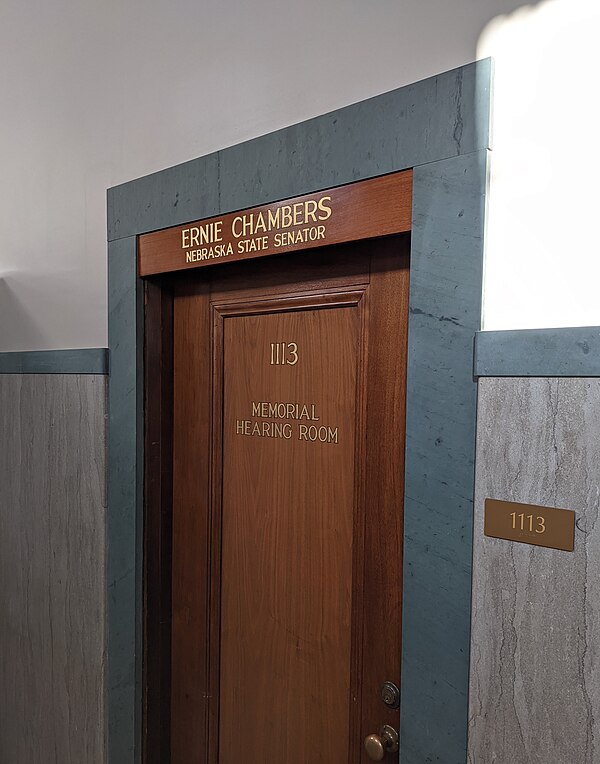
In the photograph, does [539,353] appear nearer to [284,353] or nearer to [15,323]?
[284,353]

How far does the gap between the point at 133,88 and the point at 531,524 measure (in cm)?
166

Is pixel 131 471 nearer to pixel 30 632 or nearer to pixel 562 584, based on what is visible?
pixel 30 632

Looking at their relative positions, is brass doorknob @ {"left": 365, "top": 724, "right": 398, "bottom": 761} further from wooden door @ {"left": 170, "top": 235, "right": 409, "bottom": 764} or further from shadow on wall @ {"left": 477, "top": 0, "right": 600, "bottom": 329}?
shadow on wall @ {"left": 477, "top": 0, "right": 600, "bottom": 329}

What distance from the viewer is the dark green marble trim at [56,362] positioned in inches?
86.7

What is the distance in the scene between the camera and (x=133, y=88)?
210 centimetres

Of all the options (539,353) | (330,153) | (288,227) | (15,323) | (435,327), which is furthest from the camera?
(15,323)

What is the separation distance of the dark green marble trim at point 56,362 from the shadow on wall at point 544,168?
1314 millimetres

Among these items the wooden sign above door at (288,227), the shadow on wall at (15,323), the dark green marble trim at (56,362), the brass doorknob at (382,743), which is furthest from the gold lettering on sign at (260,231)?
the brass doorknob at (382,743)

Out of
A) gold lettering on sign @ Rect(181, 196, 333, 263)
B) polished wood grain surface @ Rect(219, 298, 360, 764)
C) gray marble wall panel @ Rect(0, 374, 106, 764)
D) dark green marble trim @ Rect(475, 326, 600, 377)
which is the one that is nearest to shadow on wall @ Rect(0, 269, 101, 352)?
gray marble wall panel @ Rect(0, 374, 106, 764)

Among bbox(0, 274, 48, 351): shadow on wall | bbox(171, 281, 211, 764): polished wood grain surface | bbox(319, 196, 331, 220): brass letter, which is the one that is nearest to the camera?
bbox(319, 196, 331, 220): brass letter

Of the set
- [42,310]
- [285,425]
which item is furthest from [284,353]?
[42,310]

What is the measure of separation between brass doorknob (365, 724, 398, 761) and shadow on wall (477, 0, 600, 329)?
3.04 ft

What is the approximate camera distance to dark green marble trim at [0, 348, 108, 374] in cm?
220

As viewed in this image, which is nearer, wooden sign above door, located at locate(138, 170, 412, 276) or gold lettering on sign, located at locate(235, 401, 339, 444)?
wooden sign above door, located at locate(138, 170, 412, 276)
